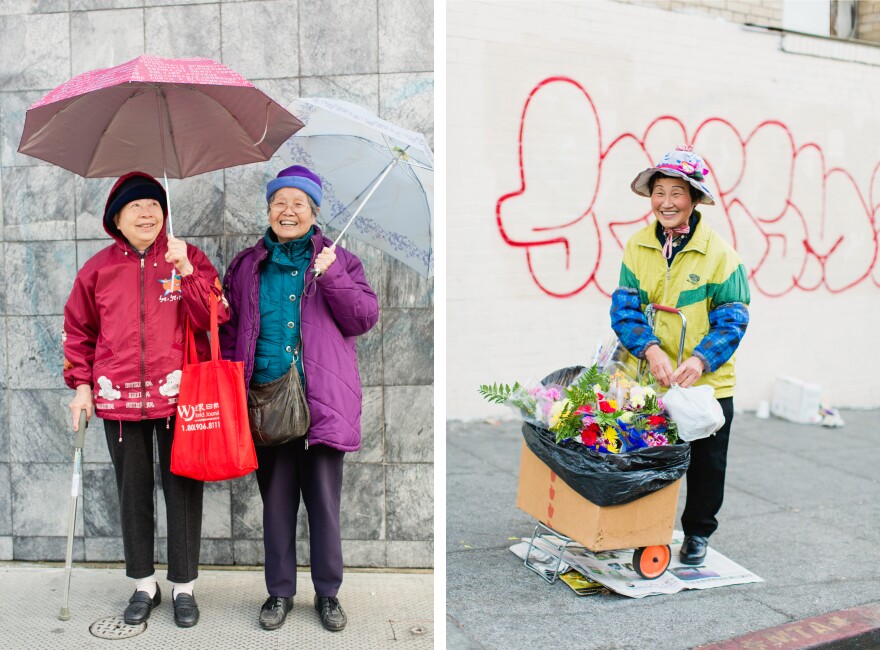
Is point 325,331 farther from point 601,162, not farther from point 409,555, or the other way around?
point 601,162

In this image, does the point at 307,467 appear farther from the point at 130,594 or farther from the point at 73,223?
the point at 73,223

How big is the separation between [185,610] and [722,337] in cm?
251

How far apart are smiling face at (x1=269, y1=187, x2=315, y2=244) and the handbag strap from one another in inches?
14.7

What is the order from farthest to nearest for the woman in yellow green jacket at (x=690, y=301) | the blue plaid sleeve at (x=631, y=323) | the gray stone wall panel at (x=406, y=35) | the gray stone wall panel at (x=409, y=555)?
the gray stone wall panel at (x=409, y=555) < the gray stone wall panel at (x=406, y=35) < the blue plaid sleeve at (x=631, y=323) < the woman in yellow green jacket at (x=690, y=301)

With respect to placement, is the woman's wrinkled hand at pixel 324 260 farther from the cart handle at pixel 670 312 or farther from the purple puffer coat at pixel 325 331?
the cart handle at pixel 670 312

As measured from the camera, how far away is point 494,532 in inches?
174

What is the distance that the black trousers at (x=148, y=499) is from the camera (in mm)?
3467

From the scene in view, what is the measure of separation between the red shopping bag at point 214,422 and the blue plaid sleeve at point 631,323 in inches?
66.1

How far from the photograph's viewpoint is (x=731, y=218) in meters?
7.32

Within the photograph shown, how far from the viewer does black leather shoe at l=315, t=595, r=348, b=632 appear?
3.46m

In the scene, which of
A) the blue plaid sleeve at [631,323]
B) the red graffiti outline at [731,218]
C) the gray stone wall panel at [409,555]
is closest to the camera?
the blue plaid sleeve at [631,323]

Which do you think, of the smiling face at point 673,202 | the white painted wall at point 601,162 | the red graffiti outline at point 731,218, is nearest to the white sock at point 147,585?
the smiling face at point 673,202

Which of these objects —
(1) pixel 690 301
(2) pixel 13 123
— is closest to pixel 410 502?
(1) pixel 690 301

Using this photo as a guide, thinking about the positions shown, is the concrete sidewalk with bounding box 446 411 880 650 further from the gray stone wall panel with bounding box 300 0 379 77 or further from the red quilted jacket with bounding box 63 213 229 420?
the gray stone wall panel with bounding box 300 0 379 77
